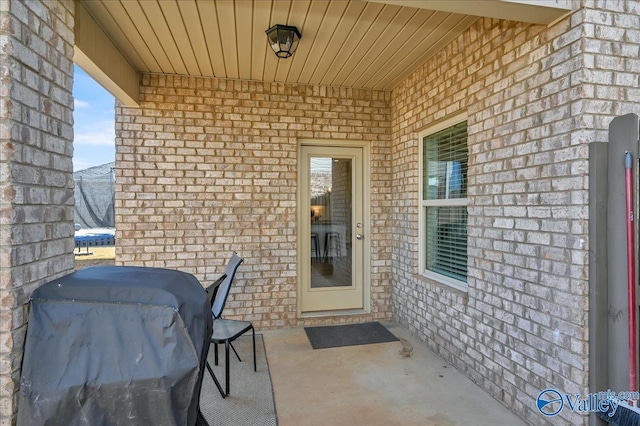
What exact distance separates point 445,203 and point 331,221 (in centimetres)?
150

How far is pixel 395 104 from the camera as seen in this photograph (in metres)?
4.33

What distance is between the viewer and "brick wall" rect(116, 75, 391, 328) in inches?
152

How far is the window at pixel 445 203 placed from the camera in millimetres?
3256

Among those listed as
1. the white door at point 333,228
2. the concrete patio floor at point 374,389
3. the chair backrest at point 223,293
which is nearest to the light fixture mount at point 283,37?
the white door at point 333,228

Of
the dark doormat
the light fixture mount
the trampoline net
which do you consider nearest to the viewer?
the light fixture mount

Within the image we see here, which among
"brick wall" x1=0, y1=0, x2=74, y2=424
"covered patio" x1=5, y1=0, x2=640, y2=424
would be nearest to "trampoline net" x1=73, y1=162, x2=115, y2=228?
"covered patio" x1=5, y1=0, x2=640, y2=424

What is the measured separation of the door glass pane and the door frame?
16 centimetres

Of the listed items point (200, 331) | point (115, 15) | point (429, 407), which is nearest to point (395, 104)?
point (115, 15)

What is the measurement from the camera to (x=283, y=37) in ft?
9.47

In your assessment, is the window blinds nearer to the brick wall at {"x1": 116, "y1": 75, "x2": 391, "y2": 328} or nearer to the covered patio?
the covered patio

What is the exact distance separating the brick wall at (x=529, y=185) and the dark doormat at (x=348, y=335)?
64 centimetres

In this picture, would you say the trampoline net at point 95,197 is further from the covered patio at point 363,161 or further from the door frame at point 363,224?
the door frame at point 363,224

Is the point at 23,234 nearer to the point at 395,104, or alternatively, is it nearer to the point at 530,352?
the point at 530,352

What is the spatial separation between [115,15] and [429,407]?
3602 mm
